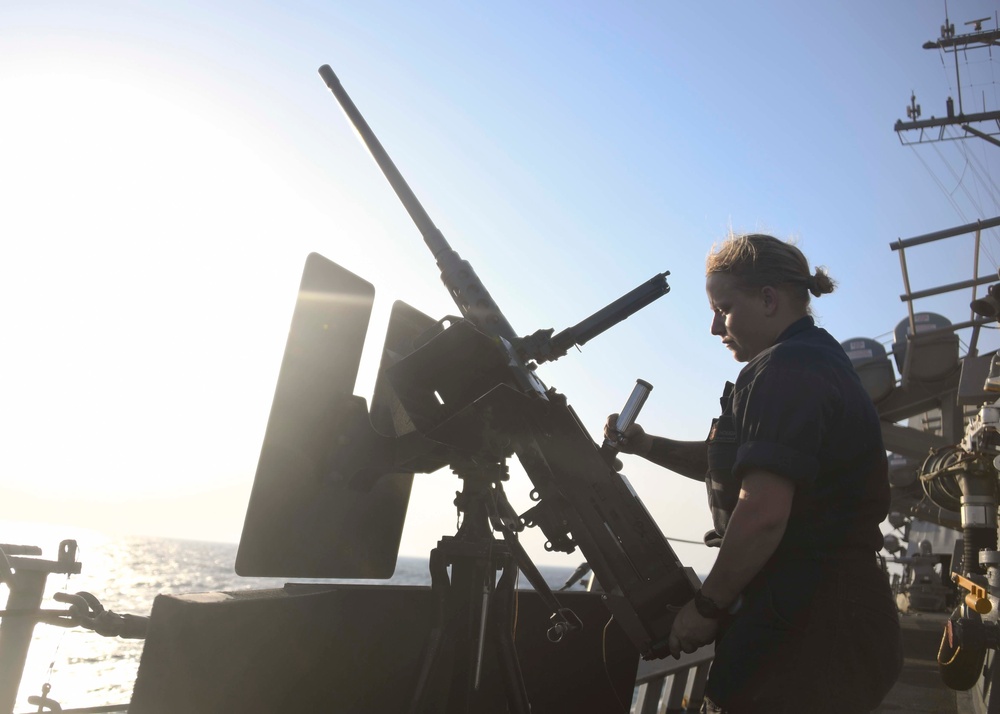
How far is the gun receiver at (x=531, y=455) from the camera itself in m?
2.52

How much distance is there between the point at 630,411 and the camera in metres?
3.16

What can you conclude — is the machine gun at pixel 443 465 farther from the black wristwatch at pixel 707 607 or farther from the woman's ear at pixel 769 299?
the woman's ear at pixel 769 299

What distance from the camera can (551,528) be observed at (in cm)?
272

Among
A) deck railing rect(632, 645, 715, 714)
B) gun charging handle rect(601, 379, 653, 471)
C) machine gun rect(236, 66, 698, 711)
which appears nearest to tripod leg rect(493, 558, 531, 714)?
machine gun rect(236, 66, 698, 711)

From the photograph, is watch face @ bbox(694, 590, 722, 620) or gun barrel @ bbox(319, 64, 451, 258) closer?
watch face @ bbox(694, 590, 722, 620)

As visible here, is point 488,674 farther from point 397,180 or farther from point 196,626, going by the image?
point 397,180

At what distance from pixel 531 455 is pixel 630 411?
57 centimetres


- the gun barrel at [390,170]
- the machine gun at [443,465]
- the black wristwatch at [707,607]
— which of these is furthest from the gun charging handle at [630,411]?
the gun barrel at [390,170]

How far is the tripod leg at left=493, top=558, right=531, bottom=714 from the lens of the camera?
8.58 feet

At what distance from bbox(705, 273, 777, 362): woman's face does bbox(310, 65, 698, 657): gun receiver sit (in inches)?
25.2

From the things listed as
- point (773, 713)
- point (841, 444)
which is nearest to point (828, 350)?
point (841, 444)

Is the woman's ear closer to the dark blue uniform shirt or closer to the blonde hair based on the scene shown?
the blonde hair

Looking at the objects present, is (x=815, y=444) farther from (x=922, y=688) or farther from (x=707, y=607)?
(x=922, y=688)

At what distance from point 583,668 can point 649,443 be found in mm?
1154
